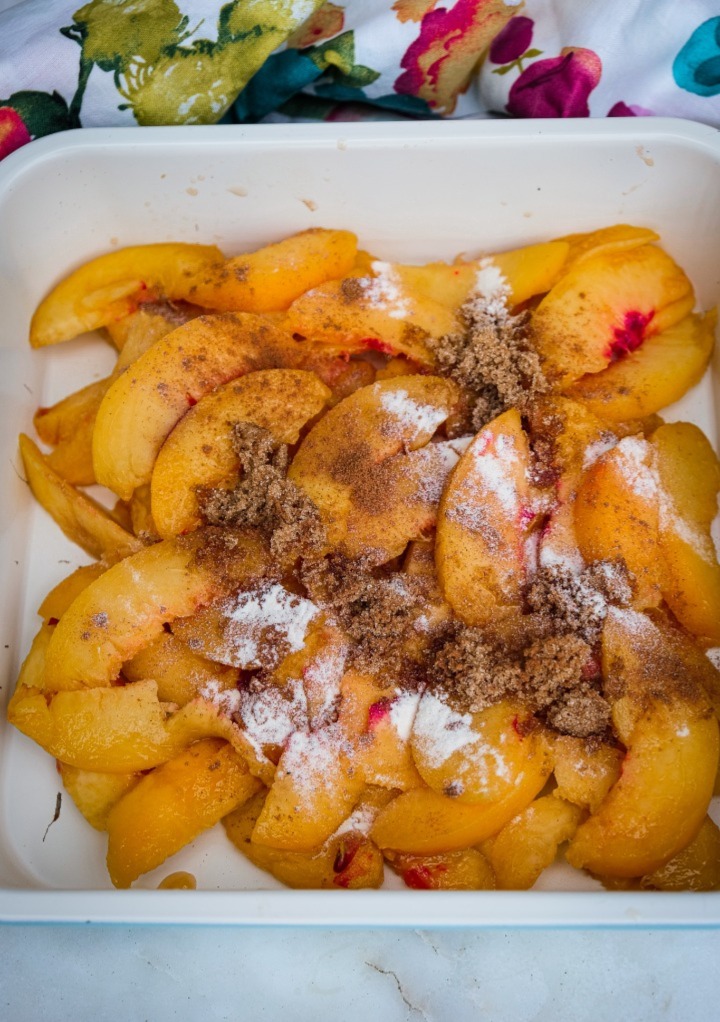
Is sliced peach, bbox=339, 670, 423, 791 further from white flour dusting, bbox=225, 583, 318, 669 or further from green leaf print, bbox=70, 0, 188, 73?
green leaf print, bbox=70, 0, 188, 73

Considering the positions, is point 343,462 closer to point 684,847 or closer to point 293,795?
point 293,795

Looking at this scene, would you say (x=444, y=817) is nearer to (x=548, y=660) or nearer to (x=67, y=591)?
(x=548, y=660)

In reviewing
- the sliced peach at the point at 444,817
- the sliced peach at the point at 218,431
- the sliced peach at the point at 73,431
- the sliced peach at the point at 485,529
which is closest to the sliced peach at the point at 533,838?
the sliced peach at the point at 444,817

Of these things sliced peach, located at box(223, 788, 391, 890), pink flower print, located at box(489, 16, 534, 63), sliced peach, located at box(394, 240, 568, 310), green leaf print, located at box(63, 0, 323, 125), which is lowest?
sliced peach, located at box(223, 788, 391, 890)

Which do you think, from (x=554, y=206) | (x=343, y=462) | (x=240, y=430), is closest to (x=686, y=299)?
(x=554, y=206)

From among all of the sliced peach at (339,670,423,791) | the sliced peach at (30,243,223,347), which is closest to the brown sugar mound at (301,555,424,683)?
the sliced peach at (339,670,423,791)

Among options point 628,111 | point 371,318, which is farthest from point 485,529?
point 628,111

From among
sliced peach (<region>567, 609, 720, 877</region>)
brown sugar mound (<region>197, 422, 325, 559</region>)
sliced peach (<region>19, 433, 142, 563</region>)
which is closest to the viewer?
sliced peach (<region>567, 609, 720, 877</region>)
